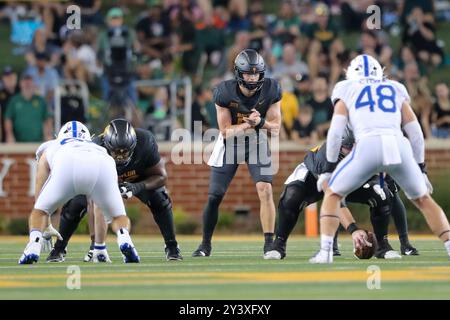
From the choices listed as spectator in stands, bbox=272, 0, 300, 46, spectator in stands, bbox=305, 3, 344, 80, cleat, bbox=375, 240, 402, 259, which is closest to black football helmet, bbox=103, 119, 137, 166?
cleat, bbox=375, 240, 402, 259

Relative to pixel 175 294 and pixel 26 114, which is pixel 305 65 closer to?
pixel 26 114

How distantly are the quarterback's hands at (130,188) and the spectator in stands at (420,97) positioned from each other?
8688 mm

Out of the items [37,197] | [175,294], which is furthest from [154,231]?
[175,294]

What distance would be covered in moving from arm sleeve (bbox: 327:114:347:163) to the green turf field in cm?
95

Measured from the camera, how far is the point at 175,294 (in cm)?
901

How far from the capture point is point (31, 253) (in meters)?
11.8

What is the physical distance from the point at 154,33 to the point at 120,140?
411 inches

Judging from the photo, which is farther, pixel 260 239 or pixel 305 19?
pixel 305 19

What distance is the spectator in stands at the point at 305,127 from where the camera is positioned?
65.5 feet

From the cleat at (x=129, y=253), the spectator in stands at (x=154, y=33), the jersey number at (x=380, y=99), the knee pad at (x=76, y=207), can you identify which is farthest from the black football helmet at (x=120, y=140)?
the spectator in stands at (x=154, y=33)

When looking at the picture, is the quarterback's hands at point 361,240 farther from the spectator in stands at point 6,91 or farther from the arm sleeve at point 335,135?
the spectator in stands at point 6,91

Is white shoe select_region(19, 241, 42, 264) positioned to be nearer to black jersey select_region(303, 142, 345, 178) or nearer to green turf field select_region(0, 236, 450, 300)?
green turf field select_region(0, 236, 450, 300)

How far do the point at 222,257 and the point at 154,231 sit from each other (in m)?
7.14

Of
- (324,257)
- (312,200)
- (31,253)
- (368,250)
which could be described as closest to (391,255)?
(368,250)
